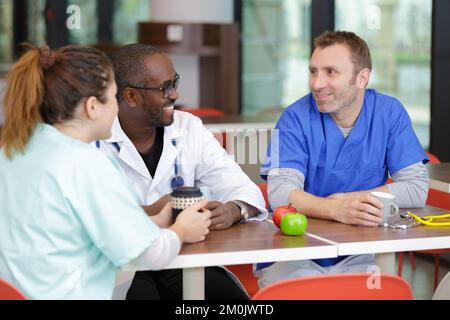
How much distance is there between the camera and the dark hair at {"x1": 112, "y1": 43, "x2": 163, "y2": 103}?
2744 mm

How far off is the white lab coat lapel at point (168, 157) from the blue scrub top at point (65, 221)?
2.37ft

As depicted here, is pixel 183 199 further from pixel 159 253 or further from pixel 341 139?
pixel 341 139

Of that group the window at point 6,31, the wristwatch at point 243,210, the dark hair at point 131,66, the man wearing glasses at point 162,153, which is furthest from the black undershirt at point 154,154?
the window at point 6,31

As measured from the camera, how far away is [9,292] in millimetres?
1860

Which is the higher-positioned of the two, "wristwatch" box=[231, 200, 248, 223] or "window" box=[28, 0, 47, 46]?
"window" box=[28, 0, 47, 46]

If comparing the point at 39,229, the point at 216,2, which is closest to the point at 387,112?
the point at 39,229

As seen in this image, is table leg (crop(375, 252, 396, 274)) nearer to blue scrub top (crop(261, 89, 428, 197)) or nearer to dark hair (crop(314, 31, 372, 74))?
blue scrub top (crop(261, 89, 428, 197))

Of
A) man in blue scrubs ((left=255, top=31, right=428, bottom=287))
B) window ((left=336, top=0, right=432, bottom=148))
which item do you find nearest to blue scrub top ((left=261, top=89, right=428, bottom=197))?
man in blue scrubs ((left=255, top=31, right=428, bottom=287))

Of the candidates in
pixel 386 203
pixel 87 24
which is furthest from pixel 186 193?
pixel 87 24

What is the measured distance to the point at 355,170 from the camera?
9.75 feet

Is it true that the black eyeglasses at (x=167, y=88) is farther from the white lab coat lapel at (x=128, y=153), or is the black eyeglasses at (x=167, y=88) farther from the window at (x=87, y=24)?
the window at (x=87, y=24)

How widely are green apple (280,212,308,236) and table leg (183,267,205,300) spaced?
0.27 meters

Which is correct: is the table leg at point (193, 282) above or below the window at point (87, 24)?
below

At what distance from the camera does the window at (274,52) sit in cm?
725
